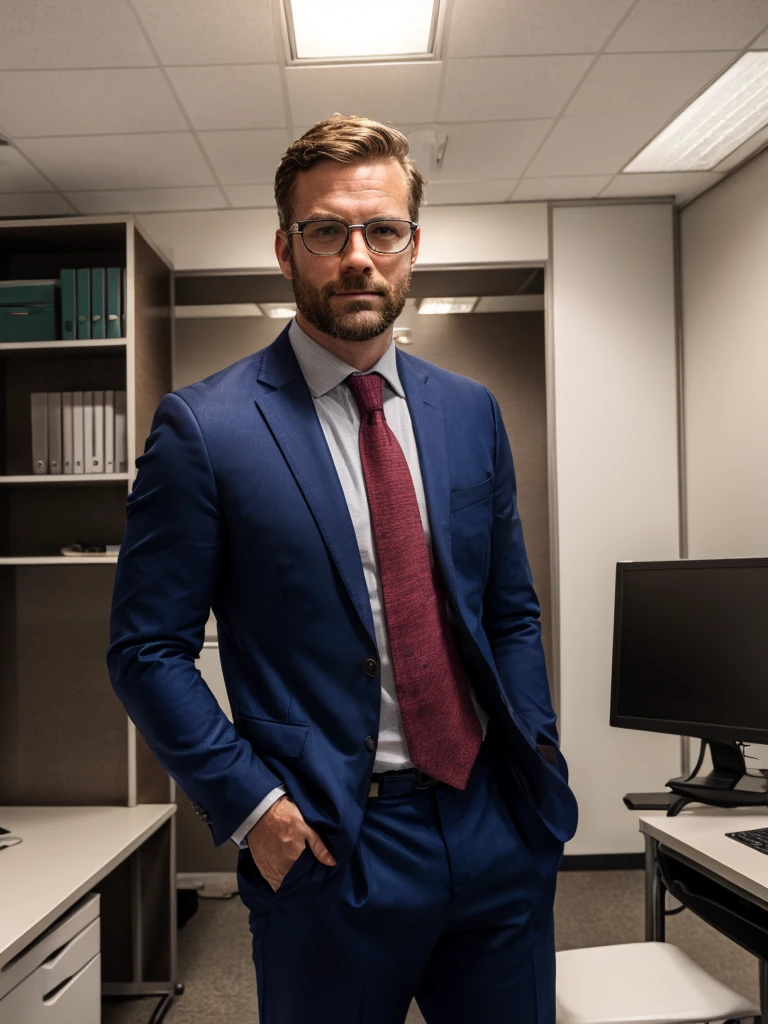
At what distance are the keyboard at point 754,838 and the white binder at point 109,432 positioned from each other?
2240mm

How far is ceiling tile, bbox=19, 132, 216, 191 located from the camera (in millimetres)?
3035

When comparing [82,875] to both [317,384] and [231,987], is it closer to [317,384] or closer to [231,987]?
[231,987]

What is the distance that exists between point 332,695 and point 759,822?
1.31 meters

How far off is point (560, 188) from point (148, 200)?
171 cm

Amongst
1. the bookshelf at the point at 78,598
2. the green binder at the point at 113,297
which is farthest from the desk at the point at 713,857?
the green binder at the point at 113,297

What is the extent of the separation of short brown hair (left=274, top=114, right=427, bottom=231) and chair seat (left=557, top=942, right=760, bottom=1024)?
139 cm

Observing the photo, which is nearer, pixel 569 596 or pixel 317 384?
pixel 317 384

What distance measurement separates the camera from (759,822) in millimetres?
1949

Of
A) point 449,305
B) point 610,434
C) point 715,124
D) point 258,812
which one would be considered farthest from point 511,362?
point 258,812

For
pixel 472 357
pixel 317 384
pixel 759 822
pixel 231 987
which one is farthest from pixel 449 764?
pixel 472 357

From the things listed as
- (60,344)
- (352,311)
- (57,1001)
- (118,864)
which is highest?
A: (60,344)

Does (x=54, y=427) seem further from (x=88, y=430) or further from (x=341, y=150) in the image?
(x=341, y=150)

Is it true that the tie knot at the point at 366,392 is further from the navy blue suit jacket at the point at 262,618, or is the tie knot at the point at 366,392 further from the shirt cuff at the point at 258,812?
the shirt cuff at the point at 258,812

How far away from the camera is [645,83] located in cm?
275
